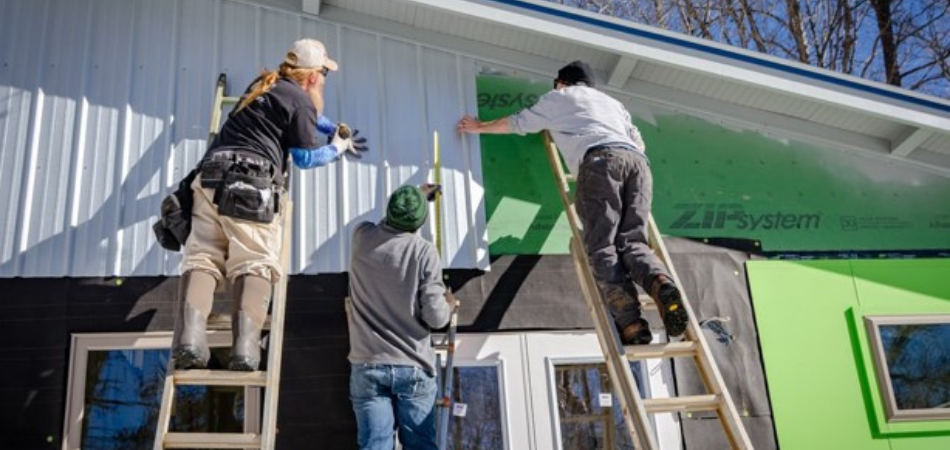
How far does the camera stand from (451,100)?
5426mm

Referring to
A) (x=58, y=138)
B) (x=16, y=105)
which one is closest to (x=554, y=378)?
(x=58, y=138)

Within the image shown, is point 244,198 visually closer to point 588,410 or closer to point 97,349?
point 97,349

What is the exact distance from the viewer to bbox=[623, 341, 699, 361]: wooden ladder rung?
12.9ft

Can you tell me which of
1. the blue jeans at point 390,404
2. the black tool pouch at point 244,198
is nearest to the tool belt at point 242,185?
the black tool pouch at point 244,198

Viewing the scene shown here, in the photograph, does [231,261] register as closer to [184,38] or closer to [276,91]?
[276,91]

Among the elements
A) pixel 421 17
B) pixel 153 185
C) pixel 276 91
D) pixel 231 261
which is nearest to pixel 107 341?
pixel 153 185

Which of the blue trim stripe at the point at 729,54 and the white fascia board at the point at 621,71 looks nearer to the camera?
the blue trim stripe at the point at 729,54

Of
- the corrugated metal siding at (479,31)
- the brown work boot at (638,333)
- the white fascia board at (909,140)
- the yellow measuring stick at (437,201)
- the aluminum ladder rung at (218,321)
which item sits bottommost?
the brown work boot at (638,333)

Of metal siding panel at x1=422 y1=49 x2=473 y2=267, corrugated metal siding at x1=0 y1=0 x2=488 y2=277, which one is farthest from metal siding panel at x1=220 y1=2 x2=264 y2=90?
metal siding panel at x1=422 y1=49 x2=473 y2=267

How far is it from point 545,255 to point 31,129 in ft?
10.3

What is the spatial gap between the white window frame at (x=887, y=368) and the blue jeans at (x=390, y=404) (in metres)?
2.85

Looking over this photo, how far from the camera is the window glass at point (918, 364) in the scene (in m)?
5.12

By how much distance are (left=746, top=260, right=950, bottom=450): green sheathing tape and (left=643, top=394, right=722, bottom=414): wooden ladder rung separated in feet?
4.19

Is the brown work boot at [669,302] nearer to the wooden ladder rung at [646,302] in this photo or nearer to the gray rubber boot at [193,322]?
the wooden ladder rung at [646,302]
